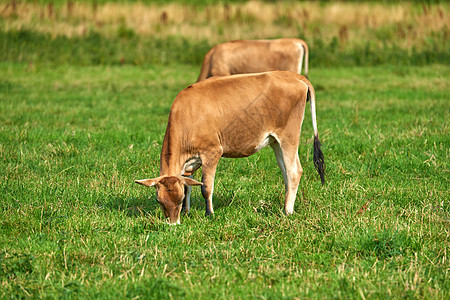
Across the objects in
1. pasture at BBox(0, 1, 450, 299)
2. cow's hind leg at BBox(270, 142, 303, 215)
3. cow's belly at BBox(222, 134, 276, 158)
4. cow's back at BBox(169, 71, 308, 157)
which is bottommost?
pasture at BBox(0, 1, 450, 299)

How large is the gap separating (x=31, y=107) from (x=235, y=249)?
802 cm

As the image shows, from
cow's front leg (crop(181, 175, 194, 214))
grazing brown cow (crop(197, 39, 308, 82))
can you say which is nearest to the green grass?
cow's front leg (crop(181, 175, 194, 214))

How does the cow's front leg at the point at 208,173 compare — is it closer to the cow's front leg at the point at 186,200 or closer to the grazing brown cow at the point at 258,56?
the cow's front leg at the point at 186,200

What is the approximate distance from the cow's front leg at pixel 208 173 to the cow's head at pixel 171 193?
36 cm

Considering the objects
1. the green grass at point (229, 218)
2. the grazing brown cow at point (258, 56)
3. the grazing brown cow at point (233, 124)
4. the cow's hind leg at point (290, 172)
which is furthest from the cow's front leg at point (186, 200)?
the grazing brown cow at point (258, 56)

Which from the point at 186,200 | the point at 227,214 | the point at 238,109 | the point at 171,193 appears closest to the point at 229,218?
the point at 227,214

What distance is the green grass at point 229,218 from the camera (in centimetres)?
452

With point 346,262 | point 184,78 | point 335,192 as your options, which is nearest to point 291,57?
point 184,78

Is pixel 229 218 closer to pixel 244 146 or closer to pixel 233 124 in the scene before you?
pixel 244 146

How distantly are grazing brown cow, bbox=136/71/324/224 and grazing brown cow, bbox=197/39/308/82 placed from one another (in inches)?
273

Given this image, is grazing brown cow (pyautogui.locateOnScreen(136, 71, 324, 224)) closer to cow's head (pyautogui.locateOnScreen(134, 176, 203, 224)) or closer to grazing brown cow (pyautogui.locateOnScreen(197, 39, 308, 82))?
cow's head (pyautogui.locateOnScreen(134, 176, 203, 224))

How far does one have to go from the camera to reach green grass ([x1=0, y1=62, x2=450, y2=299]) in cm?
452

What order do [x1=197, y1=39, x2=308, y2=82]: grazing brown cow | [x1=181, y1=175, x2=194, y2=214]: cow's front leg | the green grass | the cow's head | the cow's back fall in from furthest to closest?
[x1=197, y1=39, x2=308, y2=82]: grazing brown cow, the cow's back, [x1=181, y1=175, x2=194, y2=214]: cow's front leg, the cow's head, the green grass

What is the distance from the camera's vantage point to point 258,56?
1348 centimetres
